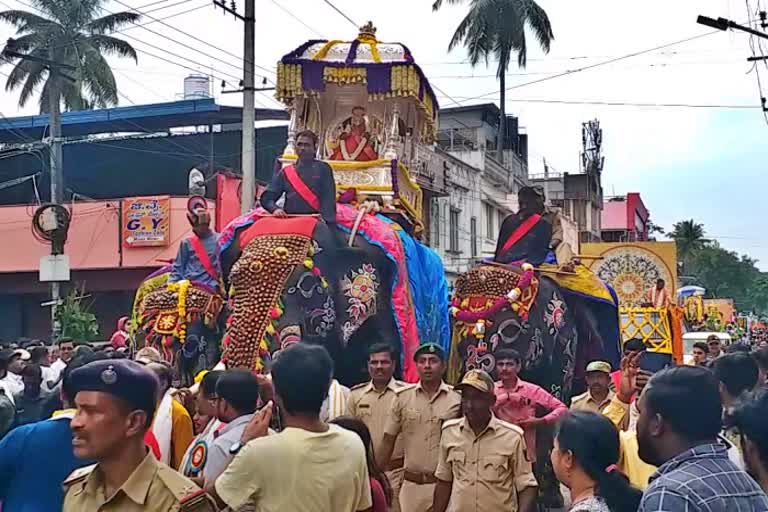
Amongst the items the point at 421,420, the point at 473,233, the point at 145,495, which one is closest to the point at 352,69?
the point at 421,420

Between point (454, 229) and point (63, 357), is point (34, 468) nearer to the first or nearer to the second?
point (63, 357)

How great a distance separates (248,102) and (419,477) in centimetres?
1197

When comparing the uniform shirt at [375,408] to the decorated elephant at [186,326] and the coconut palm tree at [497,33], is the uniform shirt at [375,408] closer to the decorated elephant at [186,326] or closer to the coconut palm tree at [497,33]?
the decorated elephant at [186,326]

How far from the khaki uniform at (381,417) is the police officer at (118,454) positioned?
11.0ft

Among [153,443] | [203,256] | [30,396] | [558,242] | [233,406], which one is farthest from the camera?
[558,242]

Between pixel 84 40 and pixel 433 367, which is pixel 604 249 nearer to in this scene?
pixel 433 367

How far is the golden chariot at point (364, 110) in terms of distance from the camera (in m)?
10.2

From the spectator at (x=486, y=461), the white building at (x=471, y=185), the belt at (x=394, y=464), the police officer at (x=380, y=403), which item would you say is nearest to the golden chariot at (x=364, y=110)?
the police officer at (x=380, y=403)

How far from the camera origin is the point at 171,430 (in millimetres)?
5137

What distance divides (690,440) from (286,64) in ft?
25.9

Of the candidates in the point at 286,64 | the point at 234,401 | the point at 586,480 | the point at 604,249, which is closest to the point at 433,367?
the point at 234,401

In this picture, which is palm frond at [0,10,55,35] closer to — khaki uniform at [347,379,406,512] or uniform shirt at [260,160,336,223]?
uniform shirt at [260,160,336,223]

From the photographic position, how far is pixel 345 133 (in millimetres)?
10930

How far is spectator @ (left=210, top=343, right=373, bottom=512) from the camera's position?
3541mm
